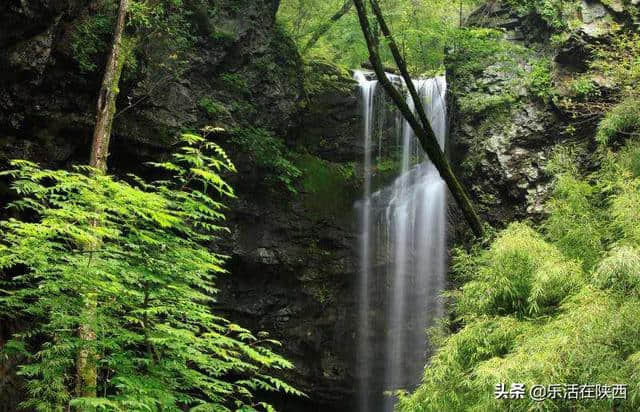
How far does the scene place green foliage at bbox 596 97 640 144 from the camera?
7.18m

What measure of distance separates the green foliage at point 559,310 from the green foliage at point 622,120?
49cm

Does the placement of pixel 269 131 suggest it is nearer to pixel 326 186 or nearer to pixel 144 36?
pixel 326 186

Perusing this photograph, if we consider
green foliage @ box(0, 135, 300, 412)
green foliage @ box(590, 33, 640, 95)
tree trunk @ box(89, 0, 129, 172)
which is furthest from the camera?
green foliage @ box(590, 33, 640, 95)

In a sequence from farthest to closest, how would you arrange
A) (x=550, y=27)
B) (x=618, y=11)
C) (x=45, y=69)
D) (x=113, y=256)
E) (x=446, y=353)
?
Result: (x=550, y=27) < (x=618, y=11) < (x=45, y=69) < (x=446, y=353) < (x=113, y=256)

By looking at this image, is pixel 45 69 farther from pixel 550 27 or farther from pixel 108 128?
pixel 550 27

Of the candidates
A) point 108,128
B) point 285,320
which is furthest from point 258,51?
point 285,320

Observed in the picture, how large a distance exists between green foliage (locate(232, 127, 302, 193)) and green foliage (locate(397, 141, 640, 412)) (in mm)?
5555

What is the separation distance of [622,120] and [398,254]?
218 inches

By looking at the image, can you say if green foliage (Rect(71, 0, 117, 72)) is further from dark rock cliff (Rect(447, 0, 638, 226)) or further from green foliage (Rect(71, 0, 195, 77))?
dark rock cliff (Rect(447, 0, 638, 226))

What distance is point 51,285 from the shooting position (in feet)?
10.0

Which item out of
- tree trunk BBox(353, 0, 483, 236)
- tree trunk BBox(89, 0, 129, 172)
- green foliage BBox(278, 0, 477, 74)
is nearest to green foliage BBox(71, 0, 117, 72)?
tree trunk BBox(89, 0, 129, 172)

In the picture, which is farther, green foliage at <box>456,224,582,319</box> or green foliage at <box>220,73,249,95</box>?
green foliage at <box>220,73,249,95</box>

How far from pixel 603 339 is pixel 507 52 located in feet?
25.4

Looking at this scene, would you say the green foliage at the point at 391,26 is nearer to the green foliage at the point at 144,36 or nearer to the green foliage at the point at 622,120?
the green foliage at the point at 622,120
